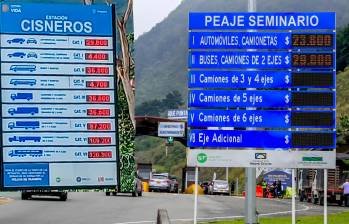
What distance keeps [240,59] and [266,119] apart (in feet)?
4.40

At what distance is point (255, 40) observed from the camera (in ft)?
53.8

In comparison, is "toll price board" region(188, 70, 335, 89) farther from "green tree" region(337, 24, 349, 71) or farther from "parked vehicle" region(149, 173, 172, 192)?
"green tree" region(337, 24, 349, 71)

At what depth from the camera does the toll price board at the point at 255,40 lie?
1633cm

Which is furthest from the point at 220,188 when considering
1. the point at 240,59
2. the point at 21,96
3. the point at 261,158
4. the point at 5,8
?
the point at 5,8

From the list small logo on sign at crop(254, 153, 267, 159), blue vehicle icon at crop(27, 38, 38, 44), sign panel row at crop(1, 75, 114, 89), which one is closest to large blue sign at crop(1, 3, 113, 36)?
blue vehicle icon at crop(27, 38, 38, 44)

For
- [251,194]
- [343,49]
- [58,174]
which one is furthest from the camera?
[343,49]

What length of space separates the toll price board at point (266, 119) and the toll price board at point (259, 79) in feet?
1.82

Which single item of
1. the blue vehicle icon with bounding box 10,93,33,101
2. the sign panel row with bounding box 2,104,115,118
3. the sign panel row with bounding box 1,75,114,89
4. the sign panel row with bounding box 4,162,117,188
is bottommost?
the sign panel row with bounding box 4,162,117,188

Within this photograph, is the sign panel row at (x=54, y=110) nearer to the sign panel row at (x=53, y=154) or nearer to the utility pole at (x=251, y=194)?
the sign panel row at (x=53, y=154)

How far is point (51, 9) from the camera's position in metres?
12.1

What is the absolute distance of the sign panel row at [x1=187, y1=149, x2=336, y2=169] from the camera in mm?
16344

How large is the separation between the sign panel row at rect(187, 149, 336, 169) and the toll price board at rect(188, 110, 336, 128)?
55 cm

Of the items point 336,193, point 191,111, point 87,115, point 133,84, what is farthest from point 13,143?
point 336,193

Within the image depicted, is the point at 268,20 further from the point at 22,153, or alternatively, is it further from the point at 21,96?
the point at 22,153
